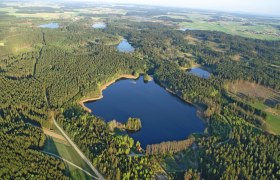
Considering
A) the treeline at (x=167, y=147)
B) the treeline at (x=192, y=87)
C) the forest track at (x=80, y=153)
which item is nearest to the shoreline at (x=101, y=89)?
the treeline at (x=192, y=87)

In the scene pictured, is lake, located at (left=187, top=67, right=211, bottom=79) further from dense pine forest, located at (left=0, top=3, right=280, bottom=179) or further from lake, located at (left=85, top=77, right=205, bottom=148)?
lake, located at (left=85, top=77, right=205, bottom=148)

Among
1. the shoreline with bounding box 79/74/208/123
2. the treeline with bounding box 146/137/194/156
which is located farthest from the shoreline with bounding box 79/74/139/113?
the treeline with bounding box 146/137/194/156

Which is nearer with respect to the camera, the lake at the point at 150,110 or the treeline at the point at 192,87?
the lake at the point at 150,110

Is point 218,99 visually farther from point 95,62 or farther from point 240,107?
point 95,62

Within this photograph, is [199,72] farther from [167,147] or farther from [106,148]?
[106,148]

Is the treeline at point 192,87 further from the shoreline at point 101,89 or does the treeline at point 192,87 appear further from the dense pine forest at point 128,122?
the shoreline at point 101,89

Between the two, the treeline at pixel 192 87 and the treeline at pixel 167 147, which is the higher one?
the treeline at pixel 192 87

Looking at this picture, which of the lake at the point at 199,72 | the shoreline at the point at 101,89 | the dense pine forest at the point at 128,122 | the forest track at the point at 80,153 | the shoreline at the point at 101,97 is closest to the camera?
the forest track at the point at 80,153
